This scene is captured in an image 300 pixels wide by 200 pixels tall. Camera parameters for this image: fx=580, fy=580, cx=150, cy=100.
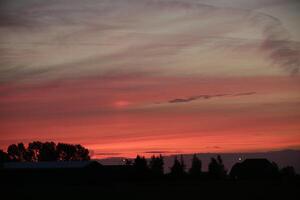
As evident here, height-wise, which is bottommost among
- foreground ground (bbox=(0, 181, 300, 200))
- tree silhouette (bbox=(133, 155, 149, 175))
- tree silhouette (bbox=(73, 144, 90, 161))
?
foreground ground (bbox=(0, 181, 300, 200))

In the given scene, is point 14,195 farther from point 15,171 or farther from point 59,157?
point 59,157

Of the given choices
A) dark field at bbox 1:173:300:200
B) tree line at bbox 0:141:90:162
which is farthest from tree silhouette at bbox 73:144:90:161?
dark field at bbox 1:173:300:200

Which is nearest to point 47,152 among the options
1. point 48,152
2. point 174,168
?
point 48,152

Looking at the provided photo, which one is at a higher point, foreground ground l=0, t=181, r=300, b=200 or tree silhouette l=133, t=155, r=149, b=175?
tree silhouette l=133, t=155, r=149, b=175

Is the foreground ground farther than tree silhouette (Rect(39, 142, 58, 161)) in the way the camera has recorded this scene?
No

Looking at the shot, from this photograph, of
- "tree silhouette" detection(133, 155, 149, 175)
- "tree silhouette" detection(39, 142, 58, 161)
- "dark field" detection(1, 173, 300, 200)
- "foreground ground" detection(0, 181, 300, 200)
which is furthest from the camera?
"tree silhouette" detection(39, 142, 58, 161)

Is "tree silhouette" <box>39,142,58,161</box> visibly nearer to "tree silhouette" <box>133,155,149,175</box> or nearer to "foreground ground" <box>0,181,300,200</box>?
"tree silhouette" <box>133,155,149,175</box>

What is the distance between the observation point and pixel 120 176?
2749 inches

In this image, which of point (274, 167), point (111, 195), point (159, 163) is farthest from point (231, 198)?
point (159, 163)

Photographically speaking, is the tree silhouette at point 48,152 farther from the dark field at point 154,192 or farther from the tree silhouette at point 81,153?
the dark field at point 154,192

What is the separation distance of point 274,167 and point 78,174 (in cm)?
3346

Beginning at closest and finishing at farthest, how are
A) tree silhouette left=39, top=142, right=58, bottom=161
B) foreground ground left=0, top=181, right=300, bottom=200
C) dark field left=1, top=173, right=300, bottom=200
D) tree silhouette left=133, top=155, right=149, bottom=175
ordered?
1. foreground ground left=0, top=181, right=300, bottom=200
2. dark field left=1, top=173, right=300, bottom=200
3. tree silhouette left=133, top=155, right=149, bottom=175
4. tree silhouette left=39, top=142, right=58, bottom=161

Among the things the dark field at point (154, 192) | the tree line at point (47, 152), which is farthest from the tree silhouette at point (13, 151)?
the dark field at point (154, 192)

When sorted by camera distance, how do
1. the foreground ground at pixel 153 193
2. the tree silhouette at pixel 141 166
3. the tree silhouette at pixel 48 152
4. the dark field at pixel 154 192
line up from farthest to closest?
the tree silhouette at pixel 48 152
the tree silhouette at pixel 141 166
the dark field at pixel 154 192
the foreground ground at pixel 153 193
